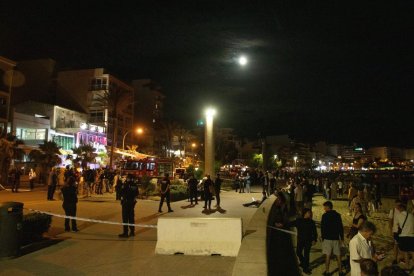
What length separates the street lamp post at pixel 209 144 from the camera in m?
19.7

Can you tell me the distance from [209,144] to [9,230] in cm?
1262

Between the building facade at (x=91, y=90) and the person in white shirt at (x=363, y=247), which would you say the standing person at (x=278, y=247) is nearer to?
the person in white shirt at (x=363, y=247)

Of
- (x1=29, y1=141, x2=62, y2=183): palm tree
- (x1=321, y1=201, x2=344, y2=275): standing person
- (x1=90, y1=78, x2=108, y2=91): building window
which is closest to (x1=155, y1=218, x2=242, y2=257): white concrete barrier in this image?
(x1=321, y1=201, x2=344, y2=275): standing person

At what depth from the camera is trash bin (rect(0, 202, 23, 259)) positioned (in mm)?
8203

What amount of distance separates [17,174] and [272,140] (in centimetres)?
16228

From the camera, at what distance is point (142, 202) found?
20.7 m

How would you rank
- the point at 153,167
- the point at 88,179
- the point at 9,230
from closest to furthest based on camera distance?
the point at 9,230
the point at 88,179
the point at 153,167

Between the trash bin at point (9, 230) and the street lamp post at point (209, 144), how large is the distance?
11.9 m

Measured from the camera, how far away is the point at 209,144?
20.0 metres

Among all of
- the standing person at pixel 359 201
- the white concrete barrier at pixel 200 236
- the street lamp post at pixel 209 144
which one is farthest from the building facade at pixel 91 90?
the white concrete barrier at pixel 200 236

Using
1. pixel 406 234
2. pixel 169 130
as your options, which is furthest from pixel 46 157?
pixel 169 130

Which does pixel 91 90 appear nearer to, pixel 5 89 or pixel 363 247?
pixel 5 89

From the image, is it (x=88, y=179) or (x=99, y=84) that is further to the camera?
(x=99, y=84)

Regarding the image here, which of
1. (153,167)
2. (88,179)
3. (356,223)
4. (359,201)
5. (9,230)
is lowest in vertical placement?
(9,230)
